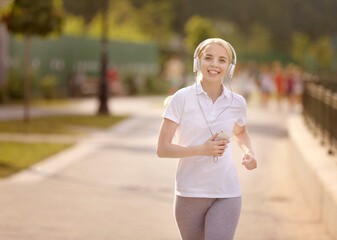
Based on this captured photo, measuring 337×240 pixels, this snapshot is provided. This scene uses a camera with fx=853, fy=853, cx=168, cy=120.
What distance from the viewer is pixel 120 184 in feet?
36.9

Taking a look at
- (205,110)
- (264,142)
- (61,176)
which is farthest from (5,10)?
(205,110)

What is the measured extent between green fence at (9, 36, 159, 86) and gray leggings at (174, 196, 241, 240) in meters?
27.9

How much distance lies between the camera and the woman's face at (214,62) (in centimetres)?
452

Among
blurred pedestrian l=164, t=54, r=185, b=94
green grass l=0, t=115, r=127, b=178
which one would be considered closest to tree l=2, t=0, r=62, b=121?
green grass l=0, t=115, r=127, b=178

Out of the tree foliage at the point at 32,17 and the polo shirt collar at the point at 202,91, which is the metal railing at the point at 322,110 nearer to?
the polo shirt collar at the point at 202,91

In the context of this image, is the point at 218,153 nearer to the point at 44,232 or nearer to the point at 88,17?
the point at 44,232

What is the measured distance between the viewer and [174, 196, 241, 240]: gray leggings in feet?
14.8

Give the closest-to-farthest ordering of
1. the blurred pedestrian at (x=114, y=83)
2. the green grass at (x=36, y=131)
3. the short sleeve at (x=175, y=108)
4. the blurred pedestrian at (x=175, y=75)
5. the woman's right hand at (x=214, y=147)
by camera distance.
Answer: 1. the woman's right hand at (x=214, y=147)
2. the short sleeve at (x=175, y=108)
3. the green grass at (x=36, y=131)
4. the blurred pedestrian at (x=114, y=83)
5. the blurred pedestrian at (x=175, y=75)

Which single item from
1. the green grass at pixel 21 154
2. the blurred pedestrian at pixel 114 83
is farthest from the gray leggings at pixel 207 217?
the blurred pedestrian at pixel 114 83

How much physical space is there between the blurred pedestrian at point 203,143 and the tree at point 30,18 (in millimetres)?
16822

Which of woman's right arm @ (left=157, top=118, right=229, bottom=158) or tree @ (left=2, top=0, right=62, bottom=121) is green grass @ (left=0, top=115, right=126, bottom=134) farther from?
woman's right arm @ (left=157, top=118, right=229, bottom=158)

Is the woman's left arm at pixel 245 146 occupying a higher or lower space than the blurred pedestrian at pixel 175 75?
higher

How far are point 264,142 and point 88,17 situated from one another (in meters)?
76.4

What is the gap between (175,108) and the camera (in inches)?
177
